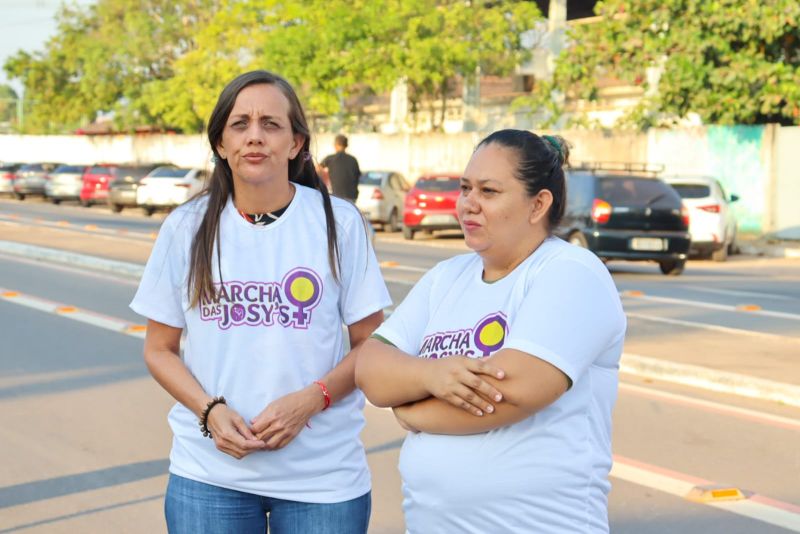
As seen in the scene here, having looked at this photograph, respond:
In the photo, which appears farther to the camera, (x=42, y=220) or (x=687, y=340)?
(x=42, y=220)

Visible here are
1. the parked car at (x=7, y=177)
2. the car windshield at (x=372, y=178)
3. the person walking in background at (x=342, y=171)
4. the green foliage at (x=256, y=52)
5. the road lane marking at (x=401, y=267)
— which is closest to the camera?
the person walking in background at (x=342, y=171)

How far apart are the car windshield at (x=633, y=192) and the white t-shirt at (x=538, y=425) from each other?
1747cm

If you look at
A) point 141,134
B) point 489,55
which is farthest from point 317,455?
point 141,134

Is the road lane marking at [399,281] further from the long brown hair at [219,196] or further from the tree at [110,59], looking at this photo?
the tree at [110,59]

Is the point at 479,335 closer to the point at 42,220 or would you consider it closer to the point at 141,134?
the point at 42,220

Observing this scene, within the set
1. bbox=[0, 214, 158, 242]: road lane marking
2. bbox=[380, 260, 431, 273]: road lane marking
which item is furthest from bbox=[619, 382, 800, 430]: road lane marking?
bbox=[0, 214, 158, 242]: road lane marking

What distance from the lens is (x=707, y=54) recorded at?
30.2 meters

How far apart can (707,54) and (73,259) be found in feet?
54.9

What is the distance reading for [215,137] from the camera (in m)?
3.42

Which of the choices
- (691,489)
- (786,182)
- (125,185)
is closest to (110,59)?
(125,185)

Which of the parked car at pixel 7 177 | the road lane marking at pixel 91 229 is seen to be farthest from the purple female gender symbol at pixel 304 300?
the parked car at pixel 7 177

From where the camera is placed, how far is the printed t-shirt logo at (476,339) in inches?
114

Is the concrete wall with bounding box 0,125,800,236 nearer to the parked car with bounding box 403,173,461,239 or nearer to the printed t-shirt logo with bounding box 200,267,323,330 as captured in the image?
the parked car with bounding box 403,173,461,239

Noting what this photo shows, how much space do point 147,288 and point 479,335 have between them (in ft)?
3.27
